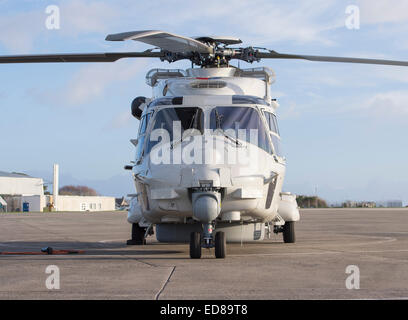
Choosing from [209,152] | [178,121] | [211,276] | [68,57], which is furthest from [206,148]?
[68,57]

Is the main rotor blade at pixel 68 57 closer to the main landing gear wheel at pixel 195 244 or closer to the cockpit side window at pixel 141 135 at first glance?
the cockpit side window at pixel 141 135

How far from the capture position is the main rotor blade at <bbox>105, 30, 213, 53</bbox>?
27.6 feet

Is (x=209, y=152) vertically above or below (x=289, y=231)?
above

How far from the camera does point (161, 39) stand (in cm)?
972

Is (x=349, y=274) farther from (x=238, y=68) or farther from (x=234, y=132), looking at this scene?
(x=238, y=68)

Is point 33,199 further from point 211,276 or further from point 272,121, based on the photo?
point 211,276

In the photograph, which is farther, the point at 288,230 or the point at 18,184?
the point at 18,184

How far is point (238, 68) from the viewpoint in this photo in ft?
46.4

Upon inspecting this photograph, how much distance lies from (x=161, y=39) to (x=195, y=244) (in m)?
3.51

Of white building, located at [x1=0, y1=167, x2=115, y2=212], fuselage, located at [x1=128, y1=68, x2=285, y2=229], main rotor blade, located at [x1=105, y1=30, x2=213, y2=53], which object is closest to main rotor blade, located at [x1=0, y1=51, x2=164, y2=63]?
fuselage, located at [x1=128, y1=68, x2=285, y2=229]

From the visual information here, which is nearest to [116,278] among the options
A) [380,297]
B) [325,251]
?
[380,297]

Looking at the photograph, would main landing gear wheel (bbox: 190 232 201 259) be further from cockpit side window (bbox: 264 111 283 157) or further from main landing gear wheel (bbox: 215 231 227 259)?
cockpit side window (bbox: 264 111 283 157)

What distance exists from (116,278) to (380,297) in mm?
3410

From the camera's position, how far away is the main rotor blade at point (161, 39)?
332 inches
